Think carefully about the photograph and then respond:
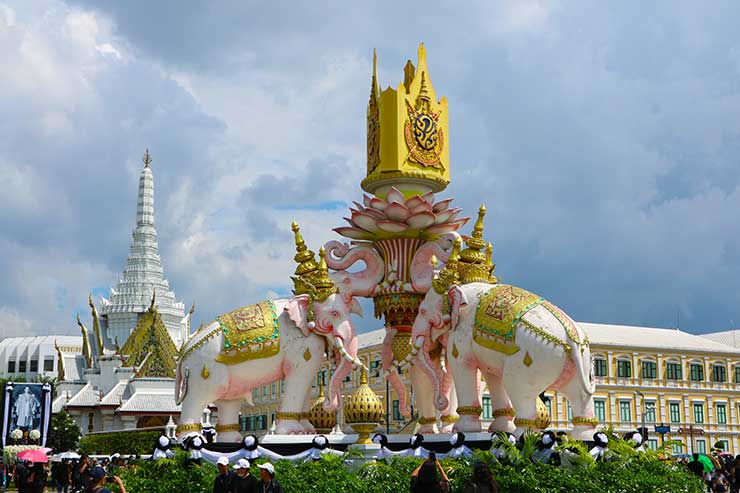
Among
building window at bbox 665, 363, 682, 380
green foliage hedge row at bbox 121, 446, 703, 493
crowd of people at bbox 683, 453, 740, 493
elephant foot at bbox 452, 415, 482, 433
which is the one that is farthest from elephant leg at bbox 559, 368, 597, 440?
building window at bbox 665, 363, 682, 380

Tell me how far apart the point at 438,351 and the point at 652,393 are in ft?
131

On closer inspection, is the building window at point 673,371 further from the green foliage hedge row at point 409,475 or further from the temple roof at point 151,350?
the green foliage hedge row at point 409,475

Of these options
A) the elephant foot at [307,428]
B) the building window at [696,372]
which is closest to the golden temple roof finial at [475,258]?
the elephant foot at [307,428]

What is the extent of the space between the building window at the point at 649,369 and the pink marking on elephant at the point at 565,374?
1602 inches

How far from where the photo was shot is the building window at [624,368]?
169 ft

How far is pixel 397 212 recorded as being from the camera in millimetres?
15555

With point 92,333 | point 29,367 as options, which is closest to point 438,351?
point 92,333

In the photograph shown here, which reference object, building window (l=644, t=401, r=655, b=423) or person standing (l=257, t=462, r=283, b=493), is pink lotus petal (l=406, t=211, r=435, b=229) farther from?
building window (l=644, t=401, r=655, b=423)

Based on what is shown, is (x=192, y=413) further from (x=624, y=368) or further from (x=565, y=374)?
(x=624, y=368)

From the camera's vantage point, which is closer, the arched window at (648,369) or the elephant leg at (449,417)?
the elephant leg at (449,417)

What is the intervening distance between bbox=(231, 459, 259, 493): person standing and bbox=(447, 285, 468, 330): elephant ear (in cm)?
488

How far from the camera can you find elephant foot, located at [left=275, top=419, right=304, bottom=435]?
14258 millimetres

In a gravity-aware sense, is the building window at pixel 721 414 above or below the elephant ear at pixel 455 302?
below

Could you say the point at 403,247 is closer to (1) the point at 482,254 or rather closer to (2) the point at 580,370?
(1) the point at 482,254
